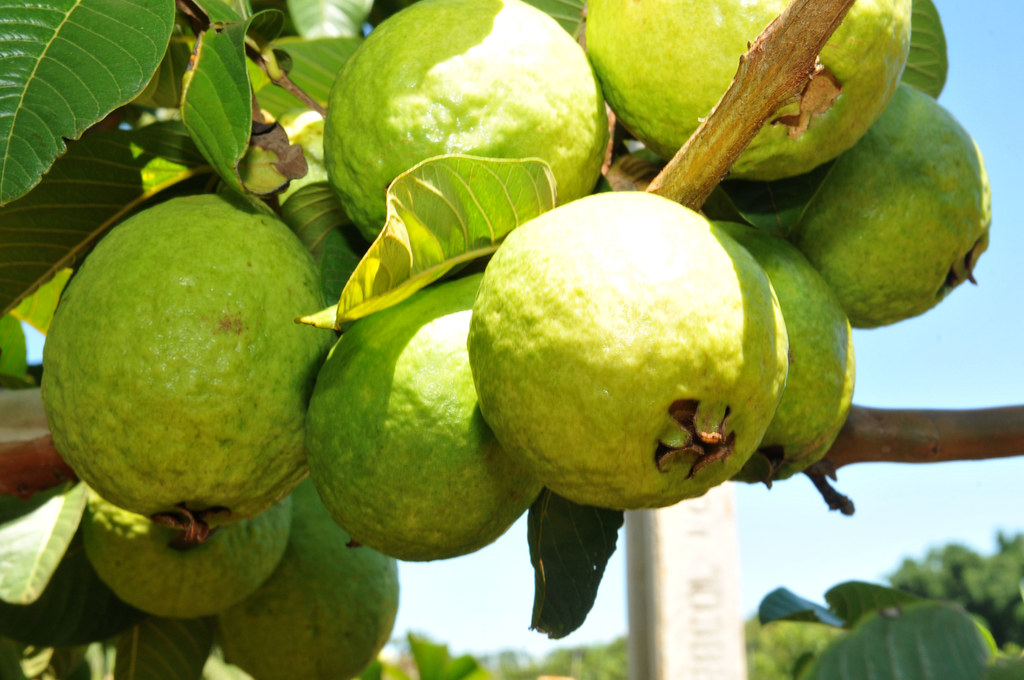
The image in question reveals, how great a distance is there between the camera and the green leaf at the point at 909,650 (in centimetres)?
45

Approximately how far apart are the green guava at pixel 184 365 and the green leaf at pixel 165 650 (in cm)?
78

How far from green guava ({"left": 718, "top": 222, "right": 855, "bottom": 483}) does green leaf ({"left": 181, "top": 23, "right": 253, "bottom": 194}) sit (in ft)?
1.54

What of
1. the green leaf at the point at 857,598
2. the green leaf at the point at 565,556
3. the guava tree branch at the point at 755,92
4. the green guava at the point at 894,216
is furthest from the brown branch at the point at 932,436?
the guava tree branch at the point at 755,92

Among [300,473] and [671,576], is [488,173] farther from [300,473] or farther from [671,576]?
[671,576]

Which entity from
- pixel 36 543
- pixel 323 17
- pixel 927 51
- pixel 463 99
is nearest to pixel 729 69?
pixel 463 99

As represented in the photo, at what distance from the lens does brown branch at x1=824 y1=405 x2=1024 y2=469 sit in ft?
3.87

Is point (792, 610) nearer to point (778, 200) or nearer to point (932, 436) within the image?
point (932, 436)

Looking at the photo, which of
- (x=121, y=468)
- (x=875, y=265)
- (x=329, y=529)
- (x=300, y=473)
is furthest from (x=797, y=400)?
(x=329, y=529)

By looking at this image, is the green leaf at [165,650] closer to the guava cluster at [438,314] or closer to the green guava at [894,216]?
the guava cluster at [438,314]

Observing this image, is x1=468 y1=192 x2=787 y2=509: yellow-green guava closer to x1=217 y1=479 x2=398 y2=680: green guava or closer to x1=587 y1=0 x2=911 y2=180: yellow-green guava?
x1=587 y1=0 x2=911 y2=180: yellow-green guava

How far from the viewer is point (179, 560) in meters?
1.18

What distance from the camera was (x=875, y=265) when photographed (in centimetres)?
93

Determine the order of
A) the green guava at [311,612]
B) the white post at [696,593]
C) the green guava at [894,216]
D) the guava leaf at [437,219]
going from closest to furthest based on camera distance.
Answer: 1. the guava leaf at [437,219]
2. the green guava at [894,216]
3. the green guava at [311,612]
4. the white post at [696,593]

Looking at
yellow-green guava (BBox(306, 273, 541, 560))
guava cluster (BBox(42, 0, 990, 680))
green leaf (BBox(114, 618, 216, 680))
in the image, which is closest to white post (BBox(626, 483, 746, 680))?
green leaf (BBox(114, 618, 216, 680))
